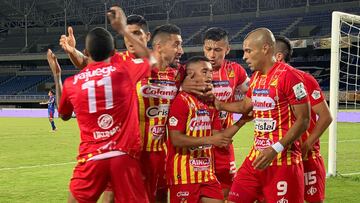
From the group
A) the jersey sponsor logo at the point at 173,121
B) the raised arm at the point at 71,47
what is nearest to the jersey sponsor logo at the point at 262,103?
the jersey sponsor logo at the point at 173,121

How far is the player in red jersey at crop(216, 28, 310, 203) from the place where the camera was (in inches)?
169

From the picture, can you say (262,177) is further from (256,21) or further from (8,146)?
(256,21)

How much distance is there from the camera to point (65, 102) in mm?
4340

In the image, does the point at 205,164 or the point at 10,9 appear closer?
the point at 205,164

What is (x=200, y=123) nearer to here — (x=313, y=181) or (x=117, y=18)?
(x=313, y=181)

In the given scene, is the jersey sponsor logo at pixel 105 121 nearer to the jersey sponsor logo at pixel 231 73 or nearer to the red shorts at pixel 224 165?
the red shorts at pixel 224 165

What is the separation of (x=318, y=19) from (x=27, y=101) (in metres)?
27.3

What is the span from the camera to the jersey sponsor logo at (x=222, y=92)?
5.62 m

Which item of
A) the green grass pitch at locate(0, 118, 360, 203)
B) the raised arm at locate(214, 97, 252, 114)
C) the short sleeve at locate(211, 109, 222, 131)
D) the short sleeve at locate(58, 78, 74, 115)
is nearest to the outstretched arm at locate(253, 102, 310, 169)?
the raised arm at locate(214, 97, 252, 114)

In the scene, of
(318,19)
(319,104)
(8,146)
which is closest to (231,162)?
(319,104)

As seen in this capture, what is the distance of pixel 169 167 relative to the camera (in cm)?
492

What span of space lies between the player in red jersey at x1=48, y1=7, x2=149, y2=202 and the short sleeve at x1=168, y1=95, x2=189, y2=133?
0.78 meters

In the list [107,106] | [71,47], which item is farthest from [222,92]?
[107,106]

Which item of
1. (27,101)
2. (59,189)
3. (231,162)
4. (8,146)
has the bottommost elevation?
(27,101)
